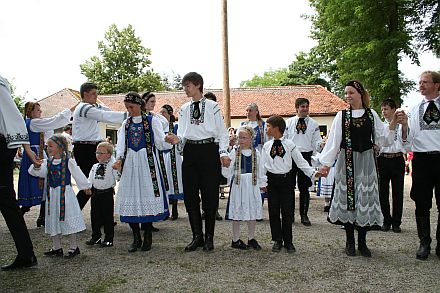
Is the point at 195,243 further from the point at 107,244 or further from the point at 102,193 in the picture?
the point at 102,193

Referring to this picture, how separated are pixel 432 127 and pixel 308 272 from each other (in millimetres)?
2178

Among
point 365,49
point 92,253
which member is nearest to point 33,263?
point 92,253

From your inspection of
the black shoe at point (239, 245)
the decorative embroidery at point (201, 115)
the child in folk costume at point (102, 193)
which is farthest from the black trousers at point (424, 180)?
the child in folk costume at point (102, 193)

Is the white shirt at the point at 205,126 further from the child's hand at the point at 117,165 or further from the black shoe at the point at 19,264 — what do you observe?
the black shoe at the point at 19,264

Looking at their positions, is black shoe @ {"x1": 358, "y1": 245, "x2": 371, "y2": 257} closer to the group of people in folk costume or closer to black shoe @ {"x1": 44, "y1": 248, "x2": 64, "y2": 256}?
the group of people in folk costume

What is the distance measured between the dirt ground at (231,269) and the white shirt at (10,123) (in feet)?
4.37

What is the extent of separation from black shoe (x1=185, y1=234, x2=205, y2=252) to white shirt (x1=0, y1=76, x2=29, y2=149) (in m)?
2.17

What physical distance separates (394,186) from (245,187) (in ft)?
8.01

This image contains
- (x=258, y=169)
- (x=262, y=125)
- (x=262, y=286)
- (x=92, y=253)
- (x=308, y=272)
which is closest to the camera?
(x=262, y=286)

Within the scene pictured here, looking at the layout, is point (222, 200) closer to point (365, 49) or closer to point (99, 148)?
point (99, 148)

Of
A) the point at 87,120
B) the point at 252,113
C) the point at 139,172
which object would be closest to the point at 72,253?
the point at 139,172

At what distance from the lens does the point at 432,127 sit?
4.91 meters

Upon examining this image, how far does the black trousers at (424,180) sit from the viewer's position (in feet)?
16.2

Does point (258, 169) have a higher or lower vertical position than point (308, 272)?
higher
